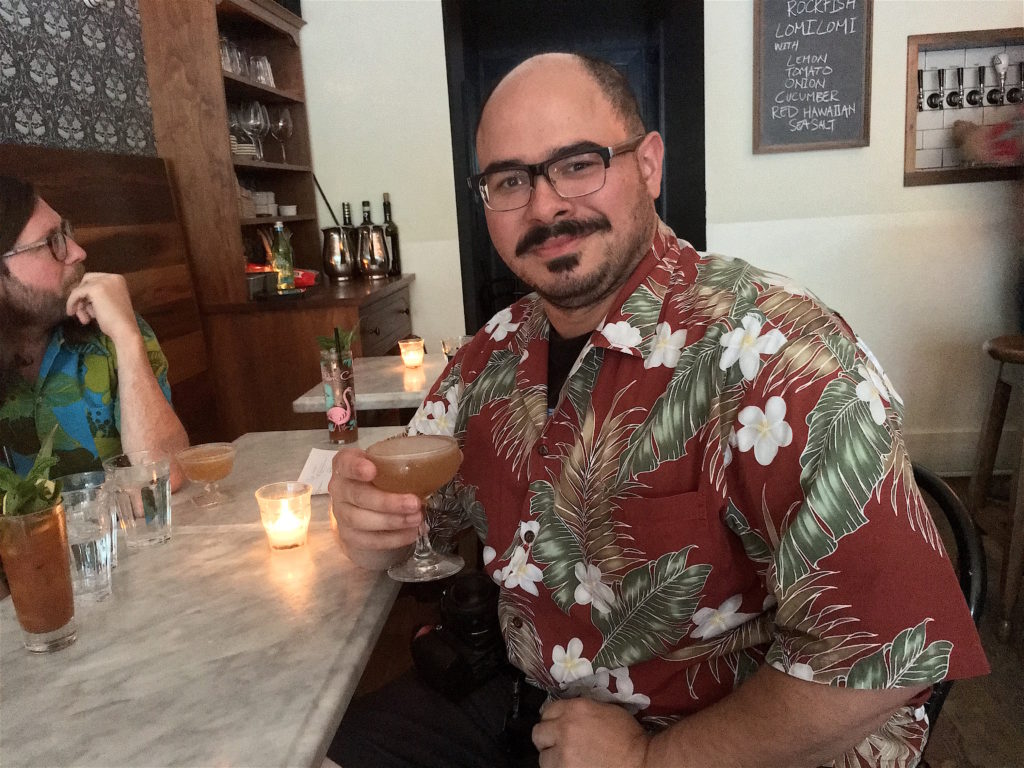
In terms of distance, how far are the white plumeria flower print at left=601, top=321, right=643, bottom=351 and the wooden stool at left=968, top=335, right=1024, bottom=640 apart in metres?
1.82

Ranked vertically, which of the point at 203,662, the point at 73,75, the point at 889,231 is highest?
the point at 73,75

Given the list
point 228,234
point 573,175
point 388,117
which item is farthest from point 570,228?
point 388,117

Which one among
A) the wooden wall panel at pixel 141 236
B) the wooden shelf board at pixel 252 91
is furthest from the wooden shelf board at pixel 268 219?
the wooden shelf board at pixel 252 91

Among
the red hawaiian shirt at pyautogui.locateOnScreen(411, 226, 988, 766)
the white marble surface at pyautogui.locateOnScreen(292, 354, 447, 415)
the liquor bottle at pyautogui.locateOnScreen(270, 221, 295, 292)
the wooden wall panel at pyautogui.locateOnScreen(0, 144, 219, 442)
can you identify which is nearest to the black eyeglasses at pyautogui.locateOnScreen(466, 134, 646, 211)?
the red hawaiian shirt at pyautogui.locateOnScreen(411, 226, 988, 766)

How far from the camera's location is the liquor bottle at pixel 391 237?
12.5 ft

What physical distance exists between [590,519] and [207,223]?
242 cm

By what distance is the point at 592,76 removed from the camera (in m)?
1.20

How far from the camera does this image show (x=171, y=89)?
2732mm

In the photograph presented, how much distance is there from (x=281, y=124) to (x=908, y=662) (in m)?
3.59

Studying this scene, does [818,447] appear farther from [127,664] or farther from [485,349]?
[127,664]

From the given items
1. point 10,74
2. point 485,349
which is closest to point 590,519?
point 485,349

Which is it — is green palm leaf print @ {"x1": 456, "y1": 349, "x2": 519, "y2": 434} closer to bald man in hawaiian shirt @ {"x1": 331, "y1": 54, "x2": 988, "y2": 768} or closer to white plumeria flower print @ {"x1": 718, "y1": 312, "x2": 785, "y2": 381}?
bald man in hawaiian shirt @ {"x1": 331, "y1": 54, "x2": 988, "y2": 768}

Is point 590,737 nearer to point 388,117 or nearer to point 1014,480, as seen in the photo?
point 1014,480

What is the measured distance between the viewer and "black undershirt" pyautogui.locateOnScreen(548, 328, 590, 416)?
1240 millimetres
